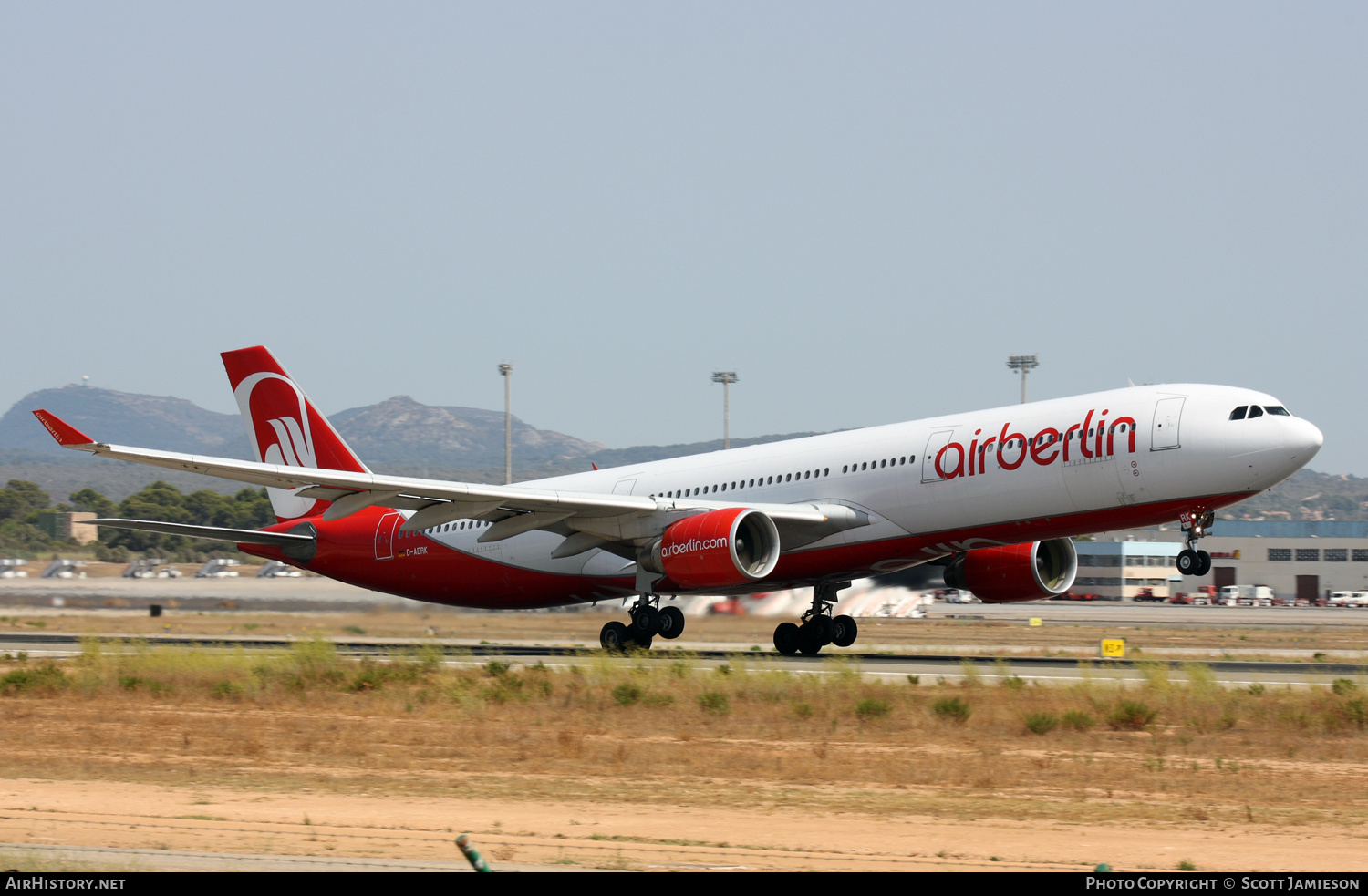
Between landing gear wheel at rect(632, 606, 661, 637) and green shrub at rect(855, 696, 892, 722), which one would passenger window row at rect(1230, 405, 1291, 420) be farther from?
landing gear wheel at rect(632, 606, 661, 637)

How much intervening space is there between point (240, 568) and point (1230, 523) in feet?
290

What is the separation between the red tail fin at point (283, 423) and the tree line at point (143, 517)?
42.0 metres

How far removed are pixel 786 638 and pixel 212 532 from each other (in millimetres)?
13047

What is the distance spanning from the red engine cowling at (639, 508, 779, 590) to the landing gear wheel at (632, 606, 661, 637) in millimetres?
1207

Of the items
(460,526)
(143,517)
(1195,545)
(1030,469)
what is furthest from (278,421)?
(143,517)

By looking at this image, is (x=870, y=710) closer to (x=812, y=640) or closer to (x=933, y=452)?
(x=933, y=452)

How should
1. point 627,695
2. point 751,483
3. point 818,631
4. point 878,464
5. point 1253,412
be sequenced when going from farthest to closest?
1. point 818,631
2. point 751,483
3. point 878,464
4. point 1253,412
5. point 627,695

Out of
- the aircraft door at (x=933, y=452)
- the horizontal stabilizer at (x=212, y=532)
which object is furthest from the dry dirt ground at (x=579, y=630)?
the aircraft door at (x=933, y=452)

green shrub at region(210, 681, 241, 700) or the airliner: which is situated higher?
the airliner

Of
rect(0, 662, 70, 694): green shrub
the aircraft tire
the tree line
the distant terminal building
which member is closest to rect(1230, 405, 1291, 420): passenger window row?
the aircraft tire

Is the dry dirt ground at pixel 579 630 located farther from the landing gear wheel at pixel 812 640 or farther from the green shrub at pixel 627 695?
the green shrub at pixel 627 695

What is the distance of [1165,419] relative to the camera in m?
25.6

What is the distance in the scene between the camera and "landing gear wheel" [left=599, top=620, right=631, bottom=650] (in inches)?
1166

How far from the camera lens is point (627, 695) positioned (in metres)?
21.3
